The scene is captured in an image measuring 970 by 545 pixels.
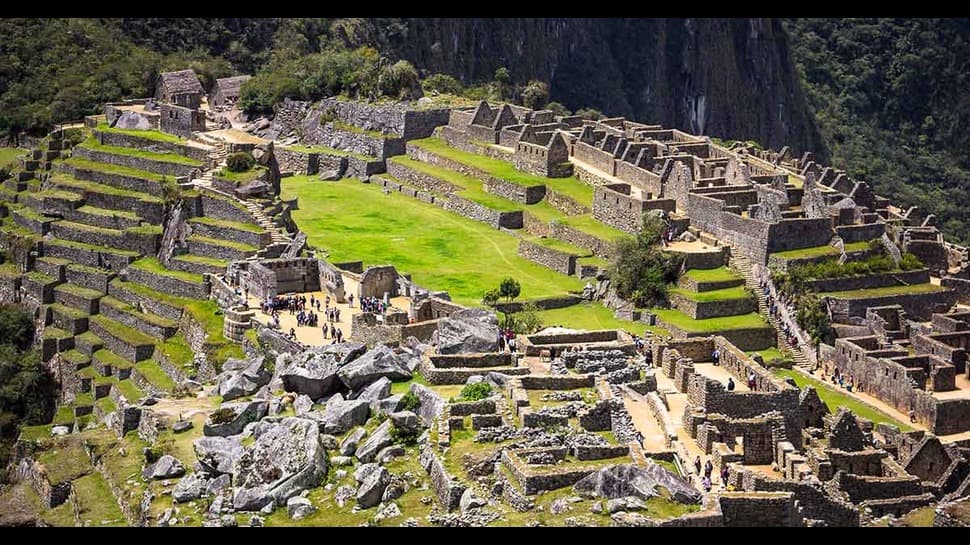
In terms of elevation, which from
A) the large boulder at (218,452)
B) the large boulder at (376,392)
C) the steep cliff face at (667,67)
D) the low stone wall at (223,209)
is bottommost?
the steep cliff face at (667,67)

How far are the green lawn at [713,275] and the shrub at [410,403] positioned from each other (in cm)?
2727

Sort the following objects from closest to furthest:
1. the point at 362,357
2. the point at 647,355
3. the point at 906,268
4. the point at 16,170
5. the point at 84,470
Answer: the point at 362,357, the point at 647,355, the point at 84,470, the point at 906,268, the point at 16,170

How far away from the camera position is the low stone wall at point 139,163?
58.4 metres

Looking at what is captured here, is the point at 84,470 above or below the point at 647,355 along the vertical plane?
below

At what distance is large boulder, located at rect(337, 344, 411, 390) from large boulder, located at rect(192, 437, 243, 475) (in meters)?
2.28

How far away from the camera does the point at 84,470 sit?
118 ft

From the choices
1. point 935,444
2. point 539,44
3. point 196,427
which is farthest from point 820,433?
point 539,44

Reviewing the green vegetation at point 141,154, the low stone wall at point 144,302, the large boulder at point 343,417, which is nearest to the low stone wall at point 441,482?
the large boulder at point 343,417

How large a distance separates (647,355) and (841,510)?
6.99 meters

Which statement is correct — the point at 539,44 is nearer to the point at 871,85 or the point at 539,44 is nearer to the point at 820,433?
the point at 871,85

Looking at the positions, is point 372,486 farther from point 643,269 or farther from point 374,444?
point 643,269

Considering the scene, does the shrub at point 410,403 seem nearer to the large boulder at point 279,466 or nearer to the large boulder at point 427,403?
the large boulder at point 427,403

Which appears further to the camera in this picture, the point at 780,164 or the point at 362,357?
the point at 780,164

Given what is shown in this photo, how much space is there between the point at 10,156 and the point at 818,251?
32.9 metres
